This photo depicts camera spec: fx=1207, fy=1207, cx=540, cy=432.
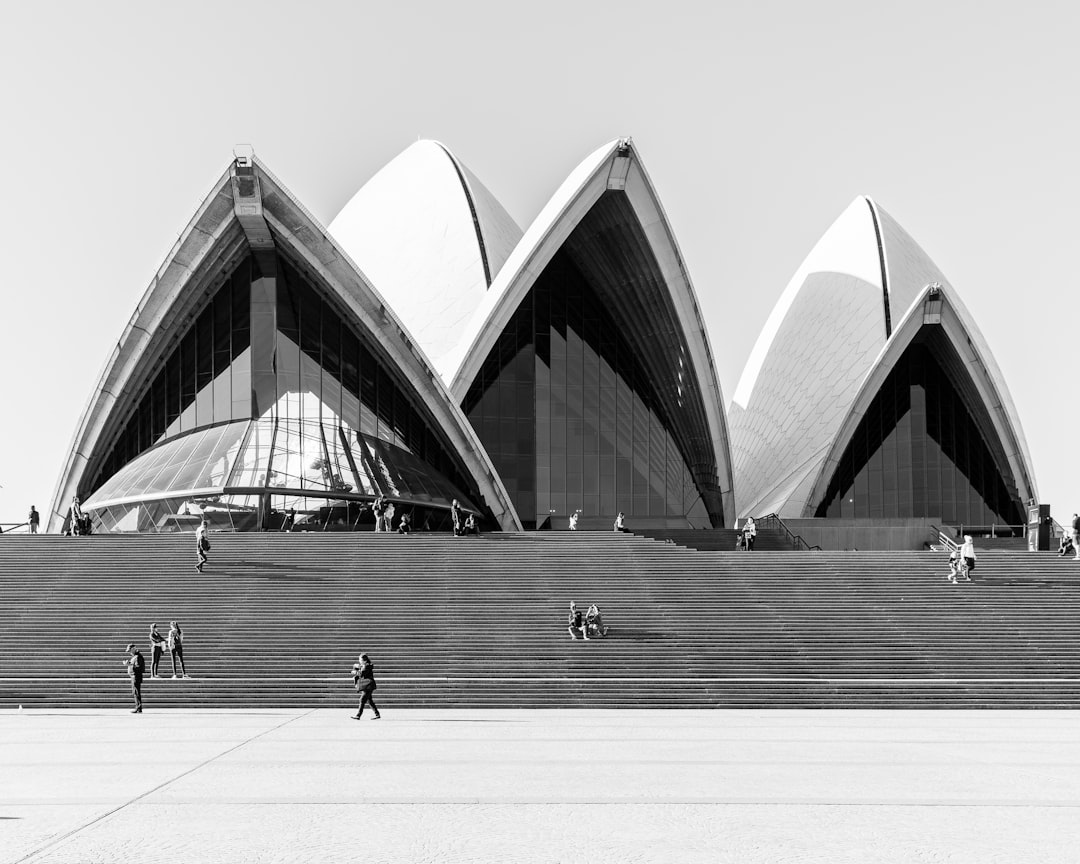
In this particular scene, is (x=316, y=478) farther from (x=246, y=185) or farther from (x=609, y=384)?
(x=609, y=384)

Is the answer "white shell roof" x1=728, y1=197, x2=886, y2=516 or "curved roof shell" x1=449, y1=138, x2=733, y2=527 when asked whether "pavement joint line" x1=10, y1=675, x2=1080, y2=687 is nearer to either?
"curved roof shell" x1=449, y1=138, x2=733, y2=527

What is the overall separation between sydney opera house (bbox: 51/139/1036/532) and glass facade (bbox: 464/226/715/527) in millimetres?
69

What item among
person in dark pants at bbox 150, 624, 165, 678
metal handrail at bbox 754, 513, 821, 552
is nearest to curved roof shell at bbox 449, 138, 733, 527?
metal handrail at bbox 754, 513, 821, 552

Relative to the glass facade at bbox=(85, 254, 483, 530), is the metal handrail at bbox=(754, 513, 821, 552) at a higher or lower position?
lower

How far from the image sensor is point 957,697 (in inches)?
673

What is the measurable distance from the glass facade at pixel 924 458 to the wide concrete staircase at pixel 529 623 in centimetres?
1463

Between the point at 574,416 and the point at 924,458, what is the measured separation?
1191 centimetres

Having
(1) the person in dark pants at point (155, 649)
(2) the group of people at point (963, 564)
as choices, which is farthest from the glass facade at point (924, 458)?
(1) the person in dark pants at point (155, 649)

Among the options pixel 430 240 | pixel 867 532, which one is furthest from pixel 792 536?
pixel 430 240

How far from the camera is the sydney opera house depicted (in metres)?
32.4
